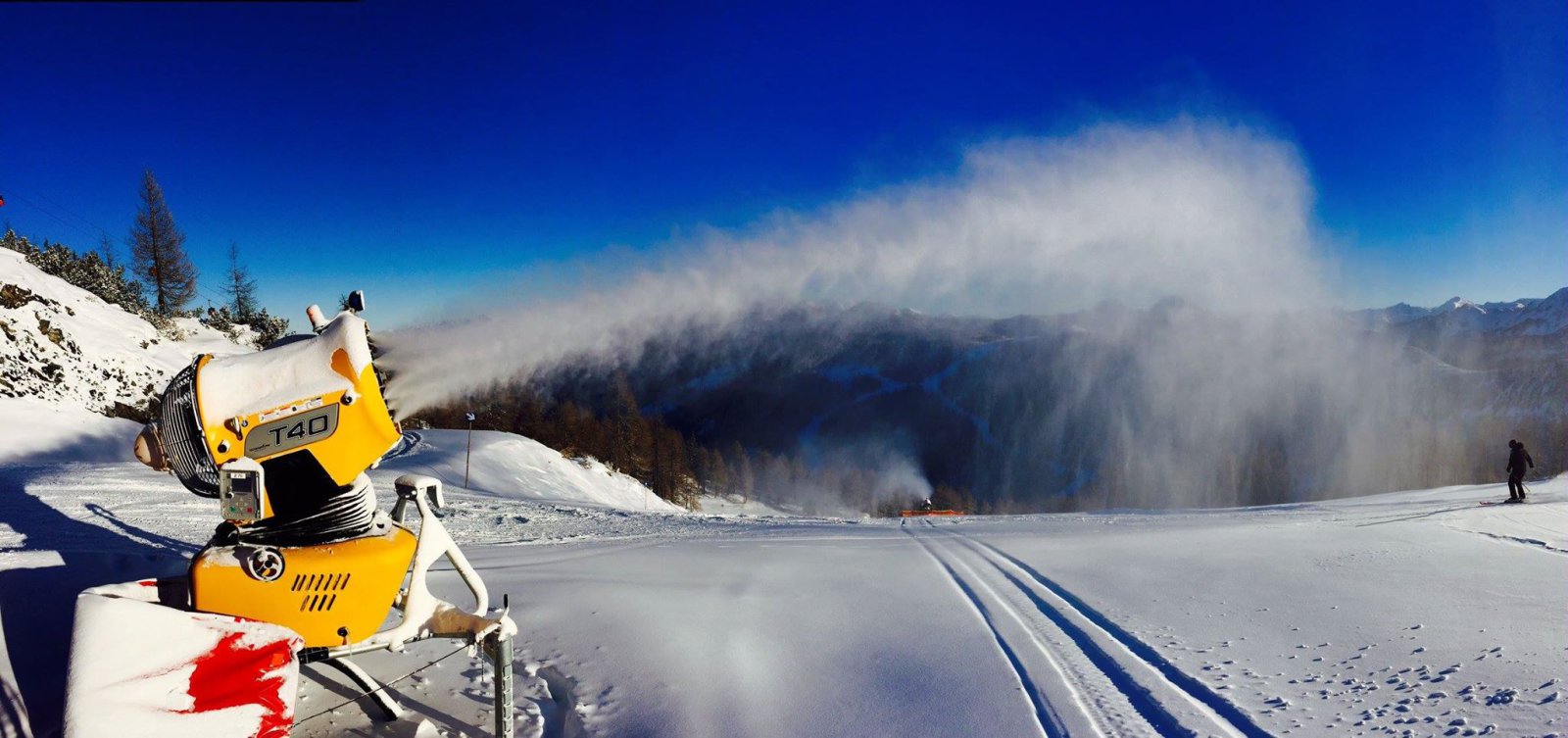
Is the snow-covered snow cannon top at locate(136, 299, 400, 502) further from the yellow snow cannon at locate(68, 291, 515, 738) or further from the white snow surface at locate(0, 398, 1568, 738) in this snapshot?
the white snow surface at locate(0, 398, 1568, 738)

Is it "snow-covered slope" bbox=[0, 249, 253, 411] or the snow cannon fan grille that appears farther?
"snow-covered slope" bbox=[0, 249, 253, 411]

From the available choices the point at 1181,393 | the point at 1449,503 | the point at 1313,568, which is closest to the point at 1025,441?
the point at 1181,393

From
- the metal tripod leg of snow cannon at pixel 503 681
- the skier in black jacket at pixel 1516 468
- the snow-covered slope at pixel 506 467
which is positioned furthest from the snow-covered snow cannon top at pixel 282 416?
the snow-covered slope at pixel 506 467

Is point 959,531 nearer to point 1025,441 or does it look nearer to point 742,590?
point 742,590

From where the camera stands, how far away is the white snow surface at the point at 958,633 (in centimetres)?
414

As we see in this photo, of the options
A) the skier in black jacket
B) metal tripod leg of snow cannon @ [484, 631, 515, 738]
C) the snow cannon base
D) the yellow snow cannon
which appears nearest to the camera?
the snow cannon base

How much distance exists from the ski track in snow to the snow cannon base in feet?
12.9

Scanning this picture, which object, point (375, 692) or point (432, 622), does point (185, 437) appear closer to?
point (432, 622)

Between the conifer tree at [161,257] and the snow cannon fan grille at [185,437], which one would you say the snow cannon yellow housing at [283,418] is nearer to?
the snow cannon fan grille at [185,437]

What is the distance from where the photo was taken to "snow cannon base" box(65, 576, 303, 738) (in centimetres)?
263

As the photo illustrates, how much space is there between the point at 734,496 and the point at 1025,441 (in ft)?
333

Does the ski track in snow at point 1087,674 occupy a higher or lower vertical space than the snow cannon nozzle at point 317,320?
lower

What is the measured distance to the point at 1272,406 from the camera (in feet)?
507

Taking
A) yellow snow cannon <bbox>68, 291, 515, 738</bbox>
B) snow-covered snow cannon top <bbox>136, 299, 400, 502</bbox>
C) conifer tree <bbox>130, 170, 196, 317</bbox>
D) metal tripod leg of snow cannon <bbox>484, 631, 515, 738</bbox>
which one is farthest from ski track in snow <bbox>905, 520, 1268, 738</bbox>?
conifer tree <bbox>130, 170, 196, 317</bbox>
